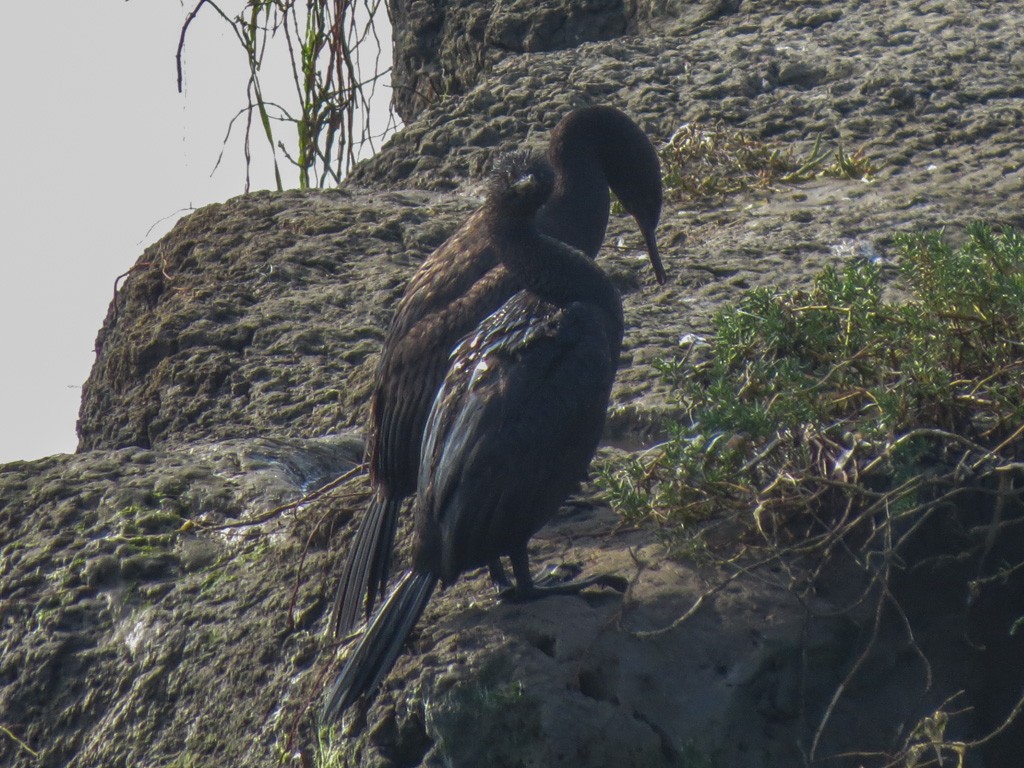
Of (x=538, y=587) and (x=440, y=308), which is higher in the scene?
(x=440, y=308)

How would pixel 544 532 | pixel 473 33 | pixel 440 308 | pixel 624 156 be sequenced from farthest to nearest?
pixel 473 33 < pixel 624 156 < pixel 440 308 < pixel 544 532

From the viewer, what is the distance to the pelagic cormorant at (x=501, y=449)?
3445mm

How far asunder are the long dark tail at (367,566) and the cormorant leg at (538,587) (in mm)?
371

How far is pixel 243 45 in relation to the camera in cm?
745

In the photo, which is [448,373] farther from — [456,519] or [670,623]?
[670,623]

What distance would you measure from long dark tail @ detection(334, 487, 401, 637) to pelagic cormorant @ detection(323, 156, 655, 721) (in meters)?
0.19

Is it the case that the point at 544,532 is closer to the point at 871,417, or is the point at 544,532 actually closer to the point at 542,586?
the point at 542,586

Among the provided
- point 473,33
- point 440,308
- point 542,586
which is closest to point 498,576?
point 542,586

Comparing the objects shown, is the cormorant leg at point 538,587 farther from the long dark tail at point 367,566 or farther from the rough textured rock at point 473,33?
the rough textured rock at point 473,33

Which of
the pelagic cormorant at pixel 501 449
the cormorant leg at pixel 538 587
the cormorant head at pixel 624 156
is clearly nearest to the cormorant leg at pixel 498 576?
the pelagic cormorant at pixel 501 449

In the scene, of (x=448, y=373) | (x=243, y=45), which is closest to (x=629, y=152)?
(x=448, y=373)

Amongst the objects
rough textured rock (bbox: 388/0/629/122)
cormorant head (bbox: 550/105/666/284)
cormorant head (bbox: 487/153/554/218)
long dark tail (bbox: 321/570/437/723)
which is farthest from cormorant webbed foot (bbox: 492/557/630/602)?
rough textured rock (bbox: 388/0/629/122)

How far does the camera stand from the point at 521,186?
411 cm

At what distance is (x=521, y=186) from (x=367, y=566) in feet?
3.94
